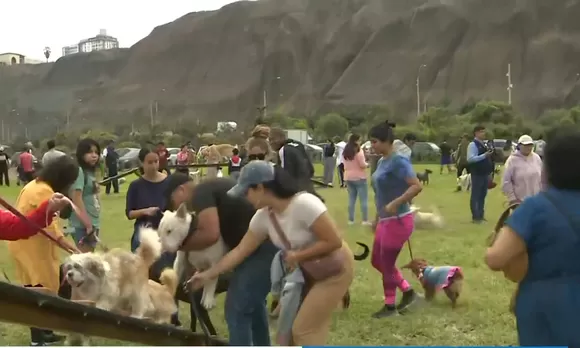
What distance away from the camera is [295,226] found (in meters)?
4.34

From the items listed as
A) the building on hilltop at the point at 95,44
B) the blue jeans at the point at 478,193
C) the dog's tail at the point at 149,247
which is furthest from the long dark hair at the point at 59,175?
the building on hilltop at the point at 95,44

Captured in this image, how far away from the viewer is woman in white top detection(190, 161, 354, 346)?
169 inches

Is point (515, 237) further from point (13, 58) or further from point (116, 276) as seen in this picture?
point (13, 58)

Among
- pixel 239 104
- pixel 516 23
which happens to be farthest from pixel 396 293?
pixel 239 104

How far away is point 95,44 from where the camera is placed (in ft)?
630

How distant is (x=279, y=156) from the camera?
7188 millimetres

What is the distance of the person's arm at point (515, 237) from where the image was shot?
323 cm

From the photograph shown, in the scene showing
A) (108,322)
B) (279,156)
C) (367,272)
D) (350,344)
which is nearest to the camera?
(108,322)

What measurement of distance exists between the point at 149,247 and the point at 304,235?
1.54 meters

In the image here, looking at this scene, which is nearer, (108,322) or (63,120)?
(108,322)

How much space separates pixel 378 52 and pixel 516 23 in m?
17.7

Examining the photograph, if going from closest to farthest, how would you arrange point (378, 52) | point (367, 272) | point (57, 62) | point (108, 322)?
1. point (108, 322)
2. point (367, 272)
3. point (378, 52)
4. point (57, 62)

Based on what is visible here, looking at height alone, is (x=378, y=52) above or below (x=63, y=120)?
above

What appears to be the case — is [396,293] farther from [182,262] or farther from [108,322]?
[108,322]
